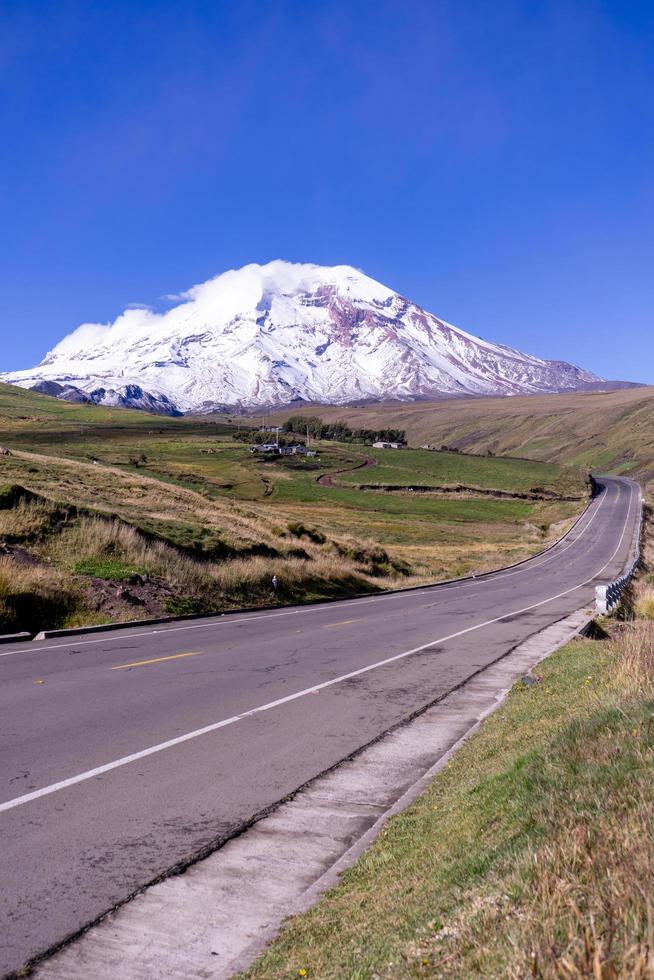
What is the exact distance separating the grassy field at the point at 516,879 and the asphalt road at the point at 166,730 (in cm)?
144

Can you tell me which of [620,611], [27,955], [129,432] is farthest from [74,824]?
[129,432]

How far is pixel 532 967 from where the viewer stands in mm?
2986

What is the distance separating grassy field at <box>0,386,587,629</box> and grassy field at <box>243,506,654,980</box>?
43.9ft

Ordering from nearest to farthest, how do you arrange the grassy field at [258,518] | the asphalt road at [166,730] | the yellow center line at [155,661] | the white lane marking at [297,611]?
the asphalt road at [166,730]
the yellow center line at [155,661]
the white lane marking at [297,611]
the grassy field at [258,518]

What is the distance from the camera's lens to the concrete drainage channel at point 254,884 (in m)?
4.34

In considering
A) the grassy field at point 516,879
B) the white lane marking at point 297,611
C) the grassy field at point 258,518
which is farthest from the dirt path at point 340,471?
the grassy field at point 516,879

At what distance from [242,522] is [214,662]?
24.6m

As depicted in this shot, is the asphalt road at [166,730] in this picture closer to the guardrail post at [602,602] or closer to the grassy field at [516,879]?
the grassy field at [516,879]

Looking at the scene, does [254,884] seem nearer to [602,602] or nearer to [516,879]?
[516,879]

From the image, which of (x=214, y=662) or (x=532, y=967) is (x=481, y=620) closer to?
(x=214, y=662)

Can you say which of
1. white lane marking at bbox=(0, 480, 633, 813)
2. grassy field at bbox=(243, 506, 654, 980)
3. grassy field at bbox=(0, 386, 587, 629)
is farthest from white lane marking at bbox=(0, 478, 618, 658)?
grassy field at bbox=(243, 506, 654, 980)

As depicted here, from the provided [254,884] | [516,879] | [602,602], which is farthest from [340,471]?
[516,879]

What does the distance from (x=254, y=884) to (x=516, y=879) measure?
7.55ft

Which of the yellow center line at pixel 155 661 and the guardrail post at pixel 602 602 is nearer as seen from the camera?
the yellow center line at pixel 155 661
